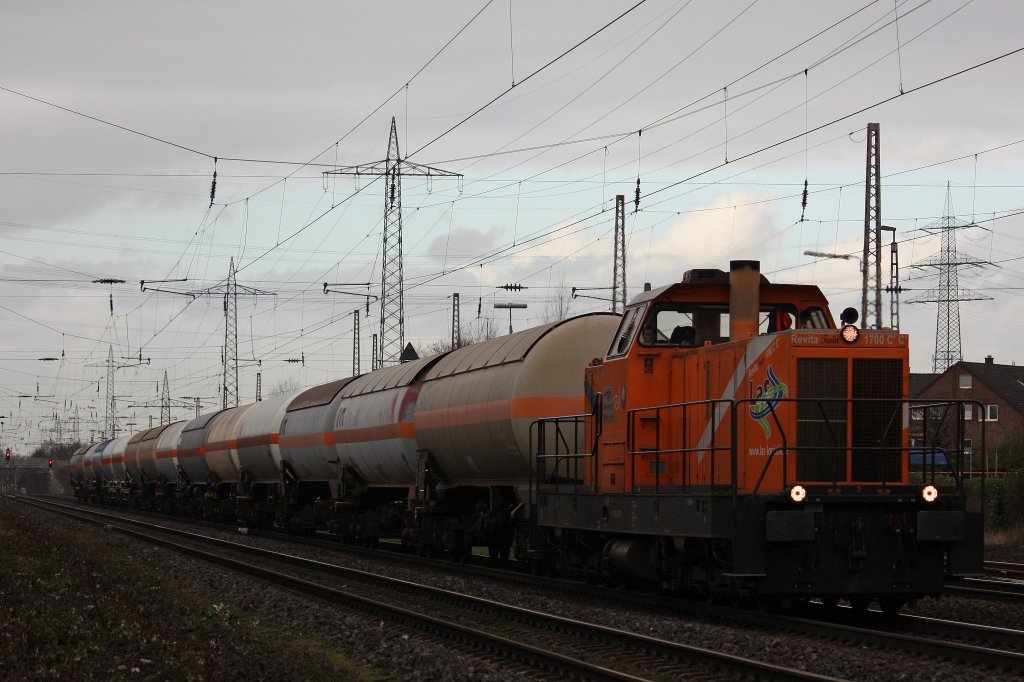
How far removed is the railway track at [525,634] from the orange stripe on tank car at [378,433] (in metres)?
3.24

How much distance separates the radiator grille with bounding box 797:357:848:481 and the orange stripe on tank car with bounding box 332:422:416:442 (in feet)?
34.8

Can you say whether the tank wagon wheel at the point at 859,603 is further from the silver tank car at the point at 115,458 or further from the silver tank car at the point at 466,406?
the silver tank car at the point at 115,458

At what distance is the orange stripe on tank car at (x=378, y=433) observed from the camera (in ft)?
71.3

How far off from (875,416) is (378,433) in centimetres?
1299

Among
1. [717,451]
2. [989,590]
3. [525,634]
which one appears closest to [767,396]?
[717,451]

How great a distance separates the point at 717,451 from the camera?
1242 centimetres

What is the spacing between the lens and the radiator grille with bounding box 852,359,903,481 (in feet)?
39.0

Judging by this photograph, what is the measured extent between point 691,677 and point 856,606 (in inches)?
152

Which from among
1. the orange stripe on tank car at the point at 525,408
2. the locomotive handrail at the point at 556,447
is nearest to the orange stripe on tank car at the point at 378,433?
the orange stripe on tank car at the point at 525,408

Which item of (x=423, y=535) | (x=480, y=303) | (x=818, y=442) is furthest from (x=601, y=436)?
(x=480, y=303)

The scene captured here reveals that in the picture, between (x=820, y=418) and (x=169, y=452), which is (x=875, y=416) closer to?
(x=820, y=418)

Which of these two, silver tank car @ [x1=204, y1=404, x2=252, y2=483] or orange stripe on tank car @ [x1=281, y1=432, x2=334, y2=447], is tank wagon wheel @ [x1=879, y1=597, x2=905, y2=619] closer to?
orange stripe on tank car @ [x1=281, y1=432, x2=334, y2=447]

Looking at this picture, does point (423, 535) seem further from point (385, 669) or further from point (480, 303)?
point (480, 303)

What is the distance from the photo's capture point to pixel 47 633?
1011 cm
